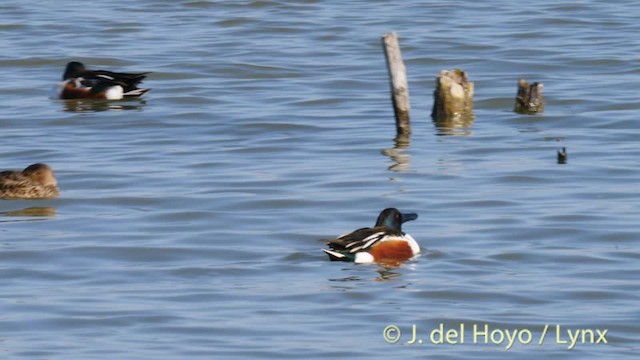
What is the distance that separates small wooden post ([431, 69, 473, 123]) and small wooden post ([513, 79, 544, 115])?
0.59 meters

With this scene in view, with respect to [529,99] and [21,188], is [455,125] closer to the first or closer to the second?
[529,99]

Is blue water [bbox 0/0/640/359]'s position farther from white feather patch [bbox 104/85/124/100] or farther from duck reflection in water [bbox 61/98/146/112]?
white feather patch [bbox 104/85/124/100]

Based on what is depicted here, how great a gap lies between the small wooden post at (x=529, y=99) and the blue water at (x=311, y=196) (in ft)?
0.48

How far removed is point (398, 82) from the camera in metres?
16.5

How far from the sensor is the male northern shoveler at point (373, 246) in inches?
449

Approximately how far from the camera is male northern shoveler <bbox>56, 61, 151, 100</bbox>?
1998 centimetres

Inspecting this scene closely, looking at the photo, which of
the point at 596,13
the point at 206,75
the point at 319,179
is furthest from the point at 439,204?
the point at 596,13

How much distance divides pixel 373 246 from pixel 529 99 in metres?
7.19

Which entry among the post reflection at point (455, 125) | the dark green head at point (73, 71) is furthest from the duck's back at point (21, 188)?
the dark green head at point (73, 71)

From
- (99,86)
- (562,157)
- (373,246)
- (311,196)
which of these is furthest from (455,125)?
(373,246)

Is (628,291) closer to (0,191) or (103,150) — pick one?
(0,191)

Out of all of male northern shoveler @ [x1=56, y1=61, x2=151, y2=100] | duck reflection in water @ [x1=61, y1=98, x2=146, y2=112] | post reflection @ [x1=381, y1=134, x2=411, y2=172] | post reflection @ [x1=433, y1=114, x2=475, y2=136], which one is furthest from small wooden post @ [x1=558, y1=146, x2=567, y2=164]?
male northern shoveler @ [x1=56, y1=61, x2=151, y2=100]

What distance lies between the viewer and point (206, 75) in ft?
73.2

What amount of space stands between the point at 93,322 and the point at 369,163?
620 centimetres
